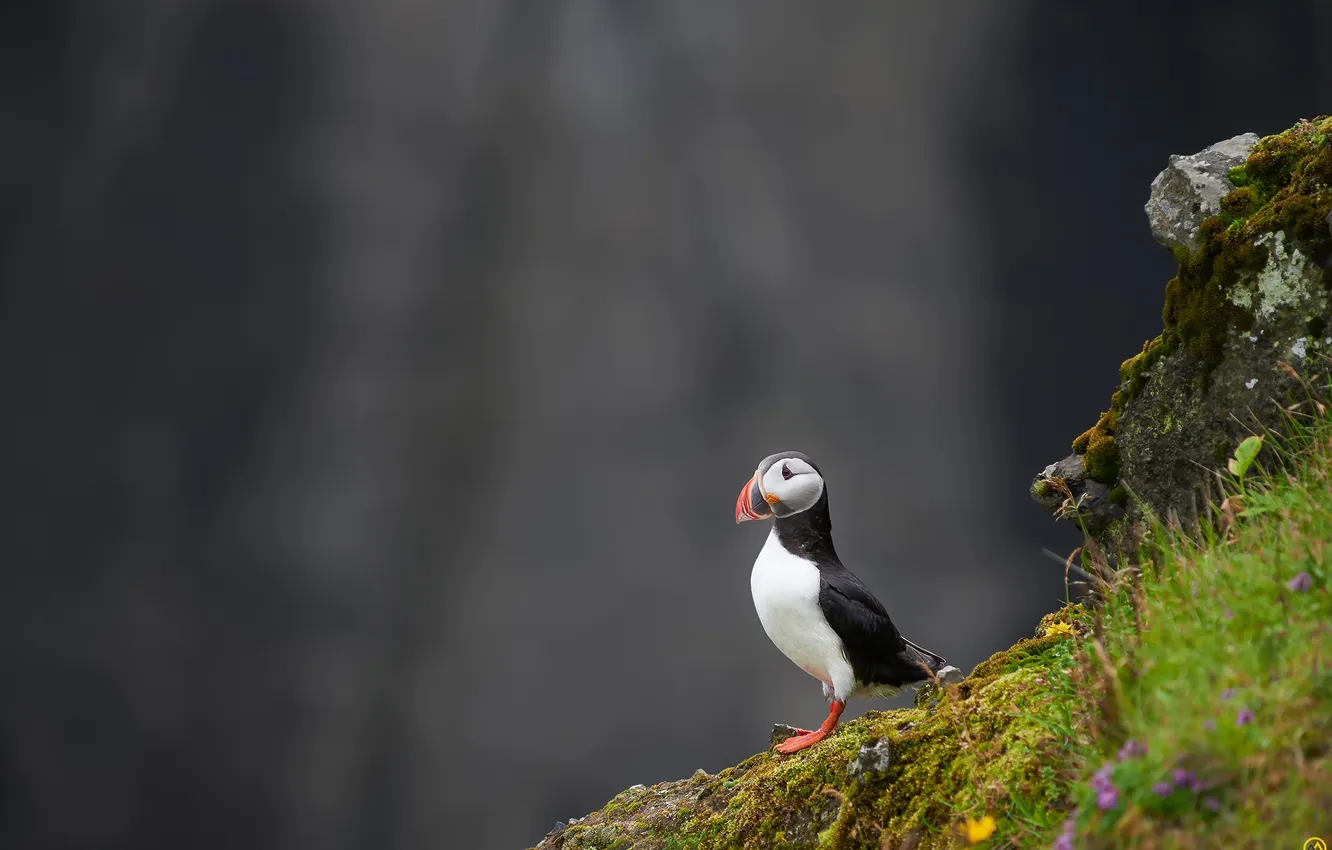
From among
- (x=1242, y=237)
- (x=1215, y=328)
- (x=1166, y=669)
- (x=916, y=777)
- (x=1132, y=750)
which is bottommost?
(x=1132, y=750)

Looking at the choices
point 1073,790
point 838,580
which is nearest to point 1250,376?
point 838,580

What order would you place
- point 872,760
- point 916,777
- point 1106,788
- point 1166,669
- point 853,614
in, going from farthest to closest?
point 853,614, point 872,760, point 916,777, point 1166,669, point 1106,788

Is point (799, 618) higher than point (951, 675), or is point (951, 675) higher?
point (799, 618)

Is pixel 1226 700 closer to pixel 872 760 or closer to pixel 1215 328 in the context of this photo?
pixel 872 760

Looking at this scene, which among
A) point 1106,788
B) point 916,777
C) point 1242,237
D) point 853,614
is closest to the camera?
point 1106,788

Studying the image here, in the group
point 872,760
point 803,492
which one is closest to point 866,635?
point 803,492

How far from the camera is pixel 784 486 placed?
6238 millimetres

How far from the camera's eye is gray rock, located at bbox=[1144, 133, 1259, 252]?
18.4 ft

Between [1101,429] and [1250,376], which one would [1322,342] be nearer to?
[1250,376]

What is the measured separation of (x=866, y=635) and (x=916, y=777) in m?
1.59

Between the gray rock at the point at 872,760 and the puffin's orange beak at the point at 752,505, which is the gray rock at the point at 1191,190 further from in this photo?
the gray rock at the point at 872,760

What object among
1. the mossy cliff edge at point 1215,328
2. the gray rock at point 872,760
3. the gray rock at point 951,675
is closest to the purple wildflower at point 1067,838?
the gray rock at point 872,760

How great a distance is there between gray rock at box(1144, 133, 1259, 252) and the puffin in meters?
2.54

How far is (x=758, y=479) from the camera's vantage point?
20.9ft
